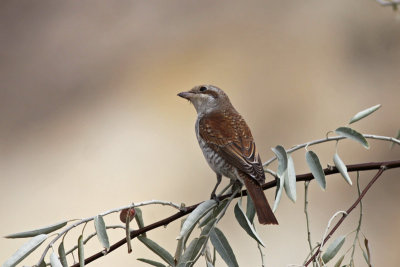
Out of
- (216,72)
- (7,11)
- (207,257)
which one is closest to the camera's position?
(207,257)

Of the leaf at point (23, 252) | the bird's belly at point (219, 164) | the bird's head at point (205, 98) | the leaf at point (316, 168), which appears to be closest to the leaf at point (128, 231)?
the leaf at point (23, 252)

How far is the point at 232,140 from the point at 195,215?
4.77 ft

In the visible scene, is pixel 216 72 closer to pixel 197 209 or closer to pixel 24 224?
pixel 24 224

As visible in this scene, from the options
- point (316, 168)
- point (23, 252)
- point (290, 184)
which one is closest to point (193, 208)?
point (290, 184)

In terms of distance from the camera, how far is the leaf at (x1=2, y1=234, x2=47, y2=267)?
2.14 m

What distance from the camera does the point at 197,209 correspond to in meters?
2.32

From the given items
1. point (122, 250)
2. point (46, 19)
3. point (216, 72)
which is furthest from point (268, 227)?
point (46, 19)

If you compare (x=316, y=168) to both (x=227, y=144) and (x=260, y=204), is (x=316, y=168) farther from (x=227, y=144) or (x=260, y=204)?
(x=227, y=144)

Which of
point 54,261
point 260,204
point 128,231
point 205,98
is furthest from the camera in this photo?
point 205,98

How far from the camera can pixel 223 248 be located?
90.0 inches

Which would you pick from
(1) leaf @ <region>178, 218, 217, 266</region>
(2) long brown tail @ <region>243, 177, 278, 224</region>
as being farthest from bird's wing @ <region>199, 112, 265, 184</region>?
(1) leaf @ <region>178, 218, 217, 266</region>

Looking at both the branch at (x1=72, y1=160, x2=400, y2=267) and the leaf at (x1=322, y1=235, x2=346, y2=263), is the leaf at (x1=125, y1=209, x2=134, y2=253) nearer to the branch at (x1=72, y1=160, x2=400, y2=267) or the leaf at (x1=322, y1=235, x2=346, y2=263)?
the branch at (x1=72, y1=160, x2=400, y2=267)

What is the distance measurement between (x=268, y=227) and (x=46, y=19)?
11.7 feet

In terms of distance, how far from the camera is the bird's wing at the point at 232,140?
3373 mm
